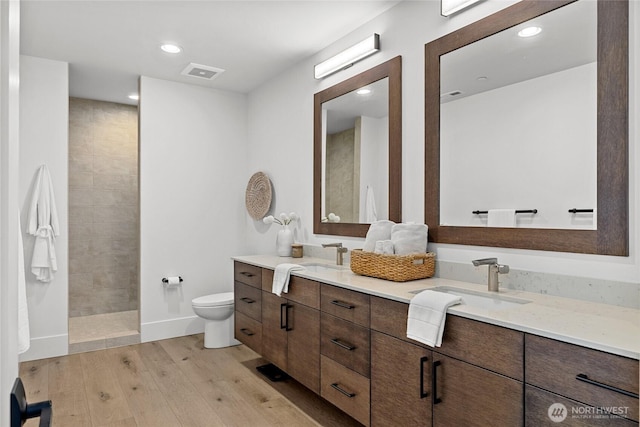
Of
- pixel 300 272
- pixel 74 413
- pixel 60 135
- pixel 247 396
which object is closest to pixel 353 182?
pixel 300 272

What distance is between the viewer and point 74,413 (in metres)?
2.53

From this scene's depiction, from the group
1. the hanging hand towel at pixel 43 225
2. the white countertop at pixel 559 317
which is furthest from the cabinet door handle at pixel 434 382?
the hanging hand towel at pixel 43 225

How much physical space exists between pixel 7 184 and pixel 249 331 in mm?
2898

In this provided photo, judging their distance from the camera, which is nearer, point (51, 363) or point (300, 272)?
point (300, 272)

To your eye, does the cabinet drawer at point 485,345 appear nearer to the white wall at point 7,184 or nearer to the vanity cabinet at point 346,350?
the vanity cabinet at point 346,350

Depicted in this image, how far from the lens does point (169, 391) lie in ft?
9.25

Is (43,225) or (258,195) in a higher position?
(258,195)

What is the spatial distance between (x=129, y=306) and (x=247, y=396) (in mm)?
2748

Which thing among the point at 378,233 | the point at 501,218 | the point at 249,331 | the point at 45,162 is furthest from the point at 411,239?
the point at 45,162

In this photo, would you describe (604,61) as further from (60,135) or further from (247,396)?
(60,135)

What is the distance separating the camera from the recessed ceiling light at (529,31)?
6.22ft

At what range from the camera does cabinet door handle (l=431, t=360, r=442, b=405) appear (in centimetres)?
163

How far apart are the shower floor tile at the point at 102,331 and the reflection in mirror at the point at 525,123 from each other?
3.18 metres

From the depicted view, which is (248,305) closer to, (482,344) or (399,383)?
(399,383)
